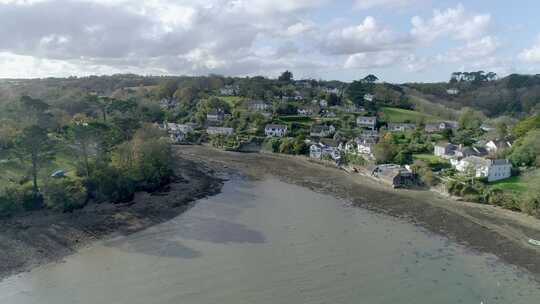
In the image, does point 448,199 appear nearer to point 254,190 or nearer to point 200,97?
point 254,190

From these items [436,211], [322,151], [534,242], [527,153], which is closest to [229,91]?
[322,151]

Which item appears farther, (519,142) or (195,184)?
(519,142)

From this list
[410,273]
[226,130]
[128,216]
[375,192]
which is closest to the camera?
[410,273]

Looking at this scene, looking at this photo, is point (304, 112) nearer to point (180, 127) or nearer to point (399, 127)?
point (399, 127)

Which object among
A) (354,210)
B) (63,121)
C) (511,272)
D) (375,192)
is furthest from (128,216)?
(63,121)

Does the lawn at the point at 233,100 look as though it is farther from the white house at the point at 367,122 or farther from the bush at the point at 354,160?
the bush at the point at 354,160

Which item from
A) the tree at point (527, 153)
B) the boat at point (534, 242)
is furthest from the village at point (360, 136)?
the boat at point (534, 242)

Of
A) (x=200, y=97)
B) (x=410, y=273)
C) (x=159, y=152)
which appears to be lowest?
(x=410, y=273)
